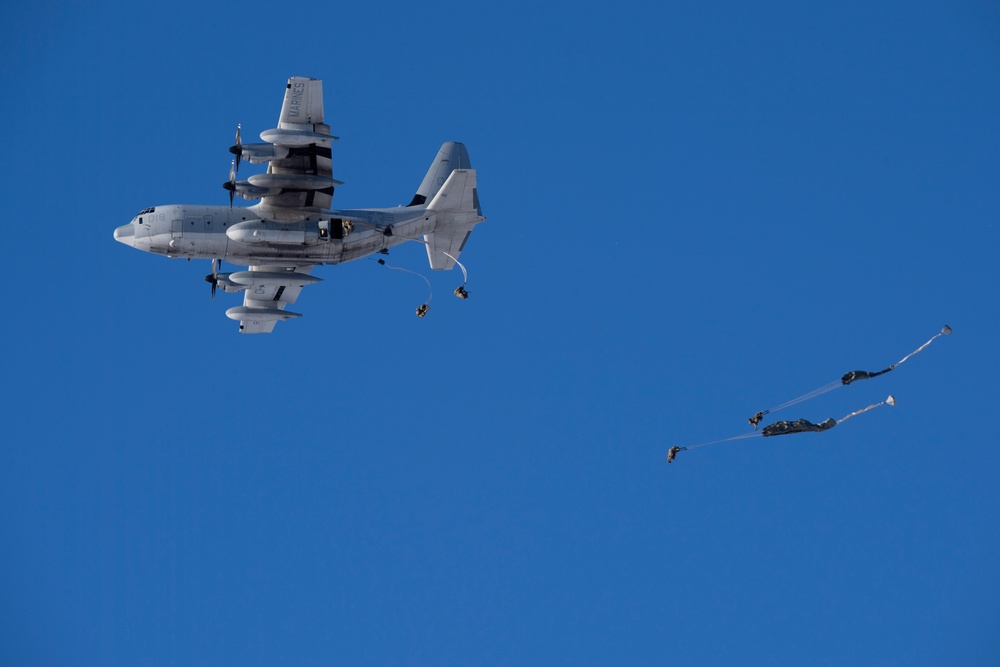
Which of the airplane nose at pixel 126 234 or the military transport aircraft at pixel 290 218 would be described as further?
the airplane nose at pixel 126 234

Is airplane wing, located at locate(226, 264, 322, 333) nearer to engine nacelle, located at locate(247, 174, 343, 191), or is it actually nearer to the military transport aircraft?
the military transport aircraft

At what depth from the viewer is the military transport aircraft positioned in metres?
51.7

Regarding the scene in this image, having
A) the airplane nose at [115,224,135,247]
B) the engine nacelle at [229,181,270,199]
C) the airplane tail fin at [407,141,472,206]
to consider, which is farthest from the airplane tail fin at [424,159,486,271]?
the airplane nose at [115,224,135,247]

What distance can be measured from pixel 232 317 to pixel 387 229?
9478mm

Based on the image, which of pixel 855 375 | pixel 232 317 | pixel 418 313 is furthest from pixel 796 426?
pixel 232 317

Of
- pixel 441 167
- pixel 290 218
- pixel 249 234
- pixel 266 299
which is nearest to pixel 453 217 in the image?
pixel 441 167

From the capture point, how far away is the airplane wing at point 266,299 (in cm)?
5544

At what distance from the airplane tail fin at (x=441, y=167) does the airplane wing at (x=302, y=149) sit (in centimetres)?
661

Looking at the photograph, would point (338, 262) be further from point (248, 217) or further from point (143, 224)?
point (143, 224)

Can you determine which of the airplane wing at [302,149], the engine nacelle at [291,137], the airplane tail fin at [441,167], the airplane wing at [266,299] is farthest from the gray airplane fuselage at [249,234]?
the airplane tail fin at [441,167]

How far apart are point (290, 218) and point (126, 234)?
6.77 metres

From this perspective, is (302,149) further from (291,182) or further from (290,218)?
(290,218)

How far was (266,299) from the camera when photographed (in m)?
58.8

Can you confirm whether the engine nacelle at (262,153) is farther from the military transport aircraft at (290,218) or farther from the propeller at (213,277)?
the propeller at (213,277)
